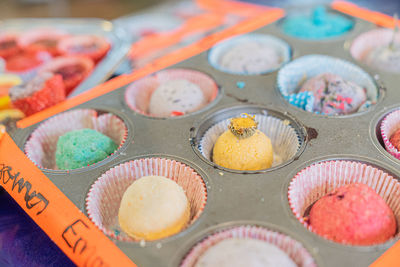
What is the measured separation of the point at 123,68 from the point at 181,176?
1.33 meters

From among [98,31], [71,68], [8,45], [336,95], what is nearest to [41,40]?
[8,45]

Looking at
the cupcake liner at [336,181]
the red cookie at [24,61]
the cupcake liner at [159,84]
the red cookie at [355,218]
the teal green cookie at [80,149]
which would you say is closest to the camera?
the red cookie at [355,218]

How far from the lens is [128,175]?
1.62 meters

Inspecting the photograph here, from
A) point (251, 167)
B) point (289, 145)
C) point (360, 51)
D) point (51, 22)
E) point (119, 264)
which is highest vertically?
point (51, 22)

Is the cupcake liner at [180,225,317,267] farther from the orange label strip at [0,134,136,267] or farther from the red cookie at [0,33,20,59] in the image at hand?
the red cookie at [0,33,20,59]

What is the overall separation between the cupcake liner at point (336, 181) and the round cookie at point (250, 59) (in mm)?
821

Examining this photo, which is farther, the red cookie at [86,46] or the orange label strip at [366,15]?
the red cookie at [86,46]

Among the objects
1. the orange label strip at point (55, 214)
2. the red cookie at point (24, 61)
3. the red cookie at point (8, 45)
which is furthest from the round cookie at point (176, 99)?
the red cookie at point (8, 45)

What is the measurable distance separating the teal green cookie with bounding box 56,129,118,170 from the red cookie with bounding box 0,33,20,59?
153cm

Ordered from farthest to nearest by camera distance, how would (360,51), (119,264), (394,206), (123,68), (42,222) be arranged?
1. (123,68)
2. (360,51)
3. (394,206)
4. (42,222)
5. (119,264)

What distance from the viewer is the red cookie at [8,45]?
2924 mm

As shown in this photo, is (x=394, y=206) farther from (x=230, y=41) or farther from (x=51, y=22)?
(x=51, y=22)

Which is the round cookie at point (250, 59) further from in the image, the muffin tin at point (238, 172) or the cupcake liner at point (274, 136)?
the cupcake liner at point (274, 136)

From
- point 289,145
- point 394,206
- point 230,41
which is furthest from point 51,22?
point 394,206
